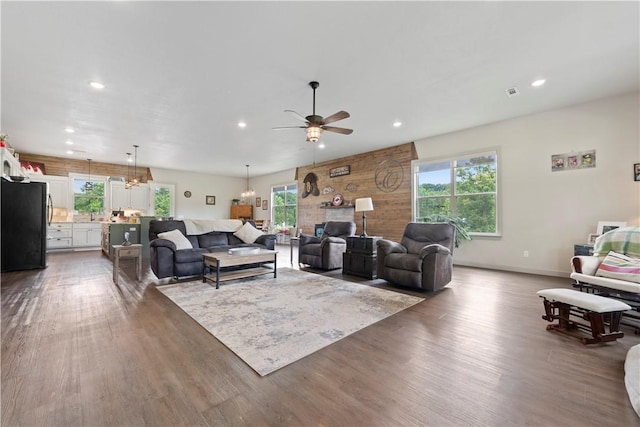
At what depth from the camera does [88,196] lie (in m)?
8.68

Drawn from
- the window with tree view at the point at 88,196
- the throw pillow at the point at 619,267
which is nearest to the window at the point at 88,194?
the window with tree view at the point at 88,196

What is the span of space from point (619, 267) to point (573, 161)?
2.50 m

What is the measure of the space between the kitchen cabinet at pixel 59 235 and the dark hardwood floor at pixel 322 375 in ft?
20.7

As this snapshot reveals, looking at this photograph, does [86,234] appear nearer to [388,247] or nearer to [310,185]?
[310,185]

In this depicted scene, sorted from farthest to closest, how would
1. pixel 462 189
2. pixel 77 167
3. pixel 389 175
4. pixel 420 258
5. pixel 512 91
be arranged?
pixel 77 167 → pixel 389 175 → pixel 462 189 → pixel 512 91 → pixel 420 258

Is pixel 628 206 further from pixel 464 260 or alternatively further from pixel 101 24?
pixel 101 24

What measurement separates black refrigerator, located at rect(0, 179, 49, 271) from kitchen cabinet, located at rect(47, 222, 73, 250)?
333cm

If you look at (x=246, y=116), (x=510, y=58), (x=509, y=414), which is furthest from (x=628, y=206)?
(x=246, y=116)

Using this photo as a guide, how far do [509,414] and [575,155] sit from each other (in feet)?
16.4

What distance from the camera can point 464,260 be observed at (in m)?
5.84

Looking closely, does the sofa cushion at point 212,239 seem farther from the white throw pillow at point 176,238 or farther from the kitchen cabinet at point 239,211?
the kitchen cabinet at point 239,211

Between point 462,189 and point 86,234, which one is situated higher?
point 462,189

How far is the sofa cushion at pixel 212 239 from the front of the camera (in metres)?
5.24

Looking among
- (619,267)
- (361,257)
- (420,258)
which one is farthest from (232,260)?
(619,267)
